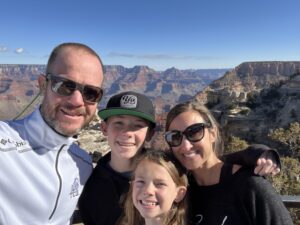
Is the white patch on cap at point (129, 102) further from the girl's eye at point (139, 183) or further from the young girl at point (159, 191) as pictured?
the girl's eye at point (139, 183)

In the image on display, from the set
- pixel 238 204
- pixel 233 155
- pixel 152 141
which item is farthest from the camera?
pixel 152 141

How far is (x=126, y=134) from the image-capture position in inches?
160

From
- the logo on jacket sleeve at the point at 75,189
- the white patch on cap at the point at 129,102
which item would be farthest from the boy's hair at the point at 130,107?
the logo on jacket sleeve at the point at 75,189

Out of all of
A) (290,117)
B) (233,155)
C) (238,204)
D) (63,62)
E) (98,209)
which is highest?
(63,62)

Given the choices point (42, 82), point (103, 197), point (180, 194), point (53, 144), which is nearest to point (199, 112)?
point (180, 194)

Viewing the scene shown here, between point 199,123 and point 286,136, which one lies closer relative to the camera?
point 199,123

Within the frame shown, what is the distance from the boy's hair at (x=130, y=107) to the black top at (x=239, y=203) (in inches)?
39.5

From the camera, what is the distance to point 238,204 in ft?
10.9

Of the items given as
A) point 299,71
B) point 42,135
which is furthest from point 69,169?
point 299,71

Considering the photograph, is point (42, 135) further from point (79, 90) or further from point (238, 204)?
point (238, 204)

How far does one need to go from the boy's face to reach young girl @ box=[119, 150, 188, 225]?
43 centimetres

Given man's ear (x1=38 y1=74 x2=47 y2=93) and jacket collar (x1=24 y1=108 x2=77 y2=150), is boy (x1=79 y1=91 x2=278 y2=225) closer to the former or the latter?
jacket collar (x1=24 y1=108 x2=77 y2=150)

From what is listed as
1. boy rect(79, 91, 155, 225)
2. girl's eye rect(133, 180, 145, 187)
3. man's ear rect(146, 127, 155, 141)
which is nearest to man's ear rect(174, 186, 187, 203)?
girl's eye rect(133, 180, 145, 187)

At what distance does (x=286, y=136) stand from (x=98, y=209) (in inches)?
1429
